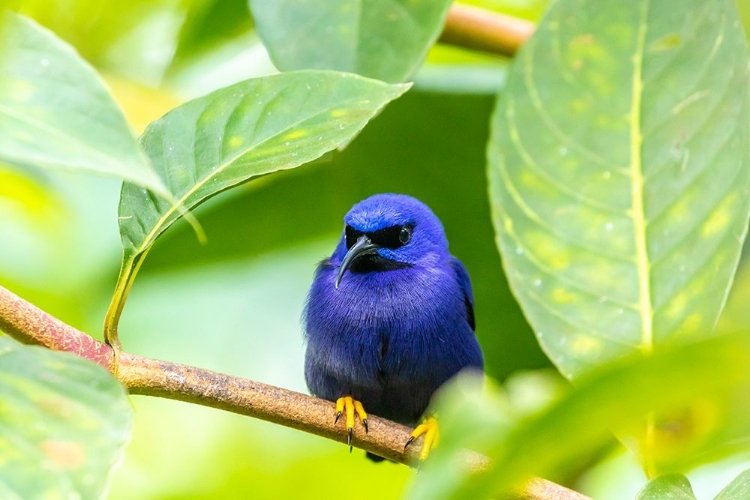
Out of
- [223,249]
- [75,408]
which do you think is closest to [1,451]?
[75,408]

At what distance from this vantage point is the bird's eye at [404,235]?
13.0ft

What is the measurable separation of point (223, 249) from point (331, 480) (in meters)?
1.08

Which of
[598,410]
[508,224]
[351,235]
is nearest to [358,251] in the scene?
[351,235]

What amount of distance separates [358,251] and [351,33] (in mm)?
1187

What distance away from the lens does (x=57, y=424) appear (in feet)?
4.93

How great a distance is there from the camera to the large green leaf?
2697 millimetres

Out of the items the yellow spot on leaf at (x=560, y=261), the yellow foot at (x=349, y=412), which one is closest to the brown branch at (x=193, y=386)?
the yellow foot at (x=349, y=412)

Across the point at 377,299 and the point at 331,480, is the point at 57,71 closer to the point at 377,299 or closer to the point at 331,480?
the point at 377,299

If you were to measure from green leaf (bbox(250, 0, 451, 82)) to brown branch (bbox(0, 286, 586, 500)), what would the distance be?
3.28ft

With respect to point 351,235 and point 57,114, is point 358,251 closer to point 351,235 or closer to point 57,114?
point 351,235

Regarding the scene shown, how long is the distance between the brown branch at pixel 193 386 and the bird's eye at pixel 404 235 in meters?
1.62

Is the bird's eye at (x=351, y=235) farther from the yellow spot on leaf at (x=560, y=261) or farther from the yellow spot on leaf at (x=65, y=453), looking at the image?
the yellow spot on leaf at (x=65, y=453)

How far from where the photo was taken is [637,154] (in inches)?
A: 113

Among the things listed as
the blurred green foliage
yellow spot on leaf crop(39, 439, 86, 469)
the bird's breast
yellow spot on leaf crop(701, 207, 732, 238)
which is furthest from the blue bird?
yellow spot on leaf crop(39, 439, 86, 469)
